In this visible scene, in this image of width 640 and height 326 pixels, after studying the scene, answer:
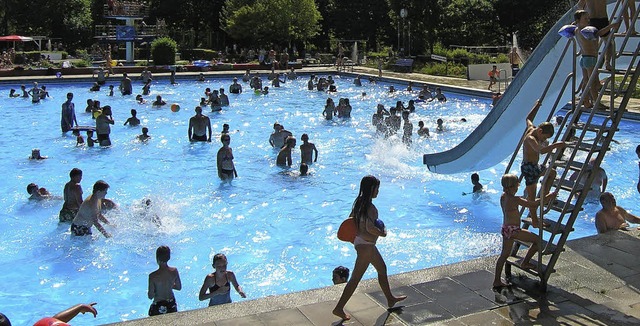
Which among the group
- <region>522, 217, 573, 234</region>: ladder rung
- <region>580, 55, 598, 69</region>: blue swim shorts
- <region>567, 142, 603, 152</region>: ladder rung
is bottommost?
<region>522, 217, 573, 234</region>: ladder rung

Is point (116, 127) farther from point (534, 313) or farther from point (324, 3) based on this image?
point (324, 3)

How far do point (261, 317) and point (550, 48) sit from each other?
6.99 m

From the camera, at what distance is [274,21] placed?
41719mm

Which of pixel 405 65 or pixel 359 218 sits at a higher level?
pixel 405 65

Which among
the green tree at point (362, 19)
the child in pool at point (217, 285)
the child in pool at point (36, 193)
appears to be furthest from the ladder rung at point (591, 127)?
the green tree at point (362, 19)

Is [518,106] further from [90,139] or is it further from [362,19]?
[362,19]

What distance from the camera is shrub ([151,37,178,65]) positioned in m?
36.6

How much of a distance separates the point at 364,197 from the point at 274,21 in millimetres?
37240

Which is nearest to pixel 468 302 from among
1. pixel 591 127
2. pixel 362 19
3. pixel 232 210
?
pixel 591 127

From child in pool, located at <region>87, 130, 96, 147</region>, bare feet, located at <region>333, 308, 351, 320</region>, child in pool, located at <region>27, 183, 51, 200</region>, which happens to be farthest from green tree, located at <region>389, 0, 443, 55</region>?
bare feet, located at <region>333, 308, 351, 320</region>

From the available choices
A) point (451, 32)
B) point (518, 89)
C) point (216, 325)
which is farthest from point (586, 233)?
point (451, 32)

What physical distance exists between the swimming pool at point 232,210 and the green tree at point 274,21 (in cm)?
2041

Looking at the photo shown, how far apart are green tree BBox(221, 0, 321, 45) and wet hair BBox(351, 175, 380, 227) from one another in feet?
121

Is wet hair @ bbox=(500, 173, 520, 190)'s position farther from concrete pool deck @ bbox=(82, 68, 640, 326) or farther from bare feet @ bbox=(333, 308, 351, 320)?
bare feet @ bbox=(333, 308, 351, 320)
